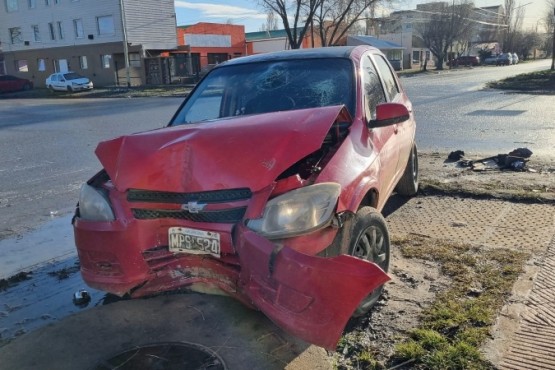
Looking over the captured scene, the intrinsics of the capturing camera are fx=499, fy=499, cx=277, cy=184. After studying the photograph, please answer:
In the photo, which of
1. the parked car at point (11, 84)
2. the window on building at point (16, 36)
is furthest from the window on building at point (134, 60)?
the window on building at point (16, 36)

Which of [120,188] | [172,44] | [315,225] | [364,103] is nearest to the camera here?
[315,225]

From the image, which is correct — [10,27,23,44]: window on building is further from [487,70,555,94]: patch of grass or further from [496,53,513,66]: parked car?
[496,53,513,66]: parked car

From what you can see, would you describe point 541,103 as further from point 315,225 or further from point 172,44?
point 172,44

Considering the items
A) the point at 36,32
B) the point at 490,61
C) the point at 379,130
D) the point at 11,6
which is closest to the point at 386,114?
the point at 379,130

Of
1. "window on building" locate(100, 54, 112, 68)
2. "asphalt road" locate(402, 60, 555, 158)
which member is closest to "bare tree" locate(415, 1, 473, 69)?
"window on building" locate(100, 54, 112, 68)

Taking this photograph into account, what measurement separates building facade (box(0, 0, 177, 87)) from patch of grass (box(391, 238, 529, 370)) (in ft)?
123

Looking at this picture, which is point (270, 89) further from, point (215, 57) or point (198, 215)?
point (215, 57)

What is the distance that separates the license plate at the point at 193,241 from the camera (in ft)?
9.45

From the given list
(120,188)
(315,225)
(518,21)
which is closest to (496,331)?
(315,225)

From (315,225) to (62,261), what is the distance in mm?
3024

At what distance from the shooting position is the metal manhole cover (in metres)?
2.90

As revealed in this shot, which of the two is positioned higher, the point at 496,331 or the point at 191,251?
the point at 191,251

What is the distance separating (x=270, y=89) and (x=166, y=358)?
2450mm

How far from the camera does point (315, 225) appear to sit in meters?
2.78
